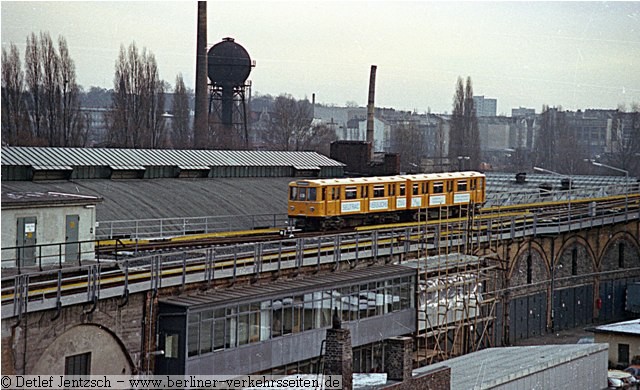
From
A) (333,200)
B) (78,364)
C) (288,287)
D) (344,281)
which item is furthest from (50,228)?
(333,200)

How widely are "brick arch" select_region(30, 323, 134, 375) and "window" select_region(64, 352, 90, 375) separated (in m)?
0.04

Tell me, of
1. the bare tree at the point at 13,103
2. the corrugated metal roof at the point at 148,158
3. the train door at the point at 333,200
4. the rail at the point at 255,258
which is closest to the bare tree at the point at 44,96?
the bare tree at the point at 13,103

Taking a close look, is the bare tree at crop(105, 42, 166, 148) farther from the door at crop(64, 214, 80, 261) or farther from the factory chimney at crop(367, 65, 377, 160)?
the door at crop(64, 214, 80, 261)

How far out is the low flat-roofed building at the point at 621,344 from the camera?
16.4 m

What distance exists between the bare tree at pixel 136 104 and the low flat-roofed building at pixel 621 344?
1577cm

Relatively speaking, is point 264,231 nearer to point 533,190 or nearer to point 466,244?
point 466,244

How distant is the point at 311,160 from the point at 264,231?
7.75 m

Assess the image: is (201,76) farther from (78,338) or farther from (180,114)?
(78,338)

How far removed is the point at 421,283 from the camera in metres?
16.8

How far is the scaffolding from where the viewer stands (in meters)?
16.8

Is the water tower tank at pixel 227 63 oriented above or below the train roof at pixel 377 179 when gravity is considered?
above

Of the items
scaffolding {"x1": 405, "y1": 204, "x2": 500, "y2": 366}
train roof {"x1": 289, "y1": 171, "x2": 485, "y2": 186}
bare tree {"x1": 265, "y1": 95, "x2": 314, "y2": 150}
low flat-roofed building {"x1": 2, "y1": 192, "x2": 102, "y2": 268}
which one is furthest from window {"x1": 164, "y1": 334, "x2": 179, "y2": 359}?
bare tree {"x1": 265, "y1": 95, "x2": 314, "y2": 150}

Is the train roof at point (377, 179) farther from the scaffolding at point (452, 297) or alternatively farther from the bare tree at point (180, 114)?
the bare tree at point (180, 114)

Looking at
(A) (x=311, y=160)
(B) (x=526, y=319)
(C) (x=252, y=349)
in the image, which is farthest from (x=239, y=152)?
(C) (x=252, y=349)
